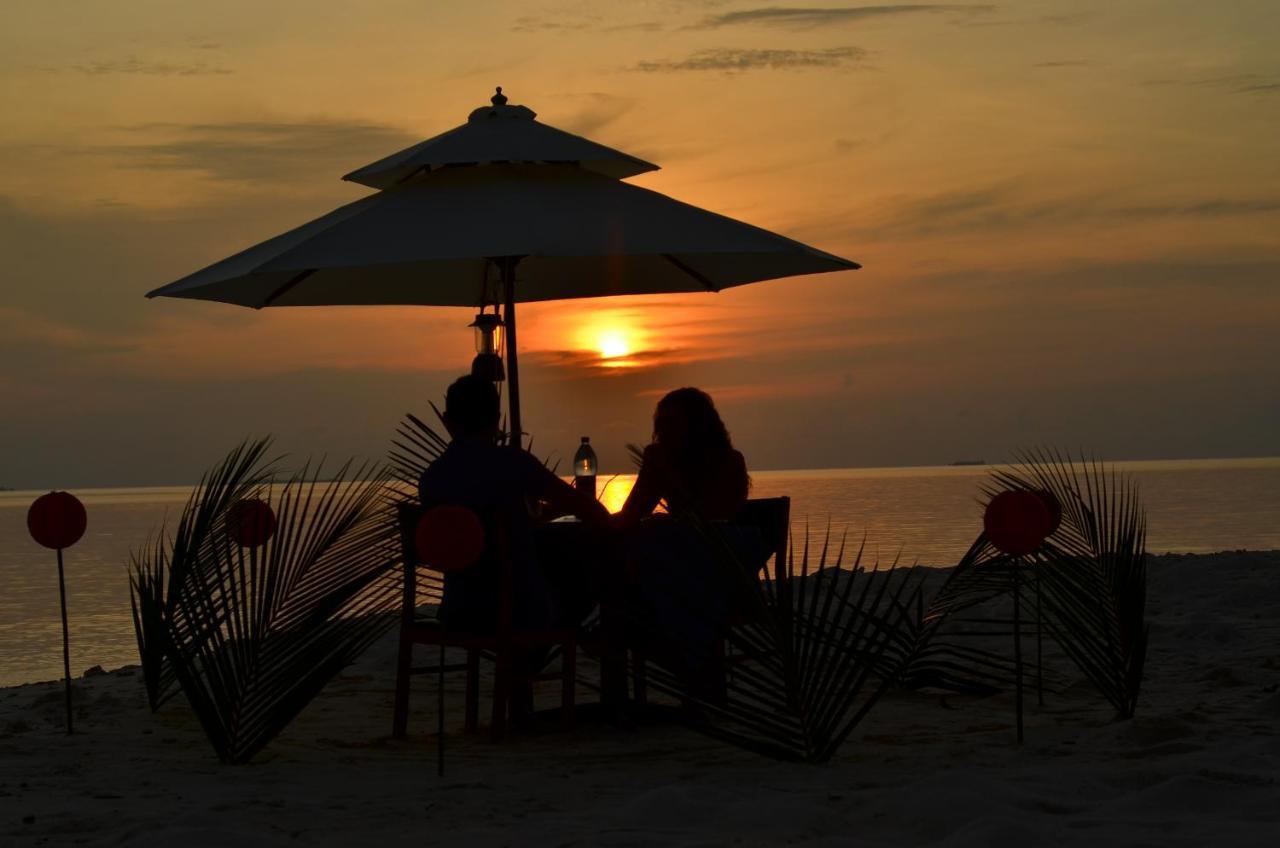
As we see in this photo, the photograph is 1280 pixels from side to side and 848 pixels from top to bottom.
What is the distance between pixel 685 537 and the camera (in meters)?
4.76

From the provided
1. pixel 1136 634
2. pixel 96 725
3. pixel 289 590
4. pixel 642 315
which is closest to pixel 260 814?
pixel 289 590

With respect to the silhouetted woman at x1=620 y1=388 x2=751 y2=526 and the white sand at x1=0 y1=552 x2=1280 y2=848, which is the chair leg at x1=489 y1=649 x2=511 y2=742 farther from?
the silhouetted woman at x1=620 y1=388 x2=751 y2=526

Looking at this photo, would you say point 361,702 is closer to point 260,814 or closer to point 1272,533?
point 260,814

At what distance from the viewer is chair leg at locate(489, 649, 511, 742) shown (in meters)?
4.63

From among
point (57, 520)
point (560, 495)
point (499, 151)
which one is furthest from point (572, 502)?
point (57, 520)

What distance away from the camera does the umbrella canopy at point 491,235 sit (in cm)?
476

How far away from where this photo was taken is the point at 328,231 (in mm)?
4973

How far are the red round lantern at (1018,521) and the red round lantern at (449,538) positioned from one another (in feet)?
4.81

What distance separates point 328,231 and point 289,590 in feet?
4.07

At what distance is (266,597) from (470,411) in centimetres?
89

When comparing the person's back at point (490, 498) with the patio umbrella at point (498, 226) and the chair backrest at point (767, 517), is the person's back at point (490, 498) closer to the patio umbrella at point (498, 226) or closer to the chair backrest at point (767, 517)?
the patio umbrella at point (498, 226)

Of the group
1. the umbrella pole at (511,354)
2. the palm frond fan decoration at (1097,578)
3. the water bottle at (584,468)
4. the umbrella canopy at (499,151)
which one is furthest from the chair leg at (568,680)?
the umbrella canopy at (499,151)

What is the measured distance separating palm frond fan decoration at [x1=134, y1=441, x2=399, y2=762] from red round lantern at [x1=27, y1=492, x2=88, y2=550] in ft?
1.07

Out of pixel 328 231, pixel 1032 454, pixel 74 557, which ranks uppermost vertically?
pixel 328 231
